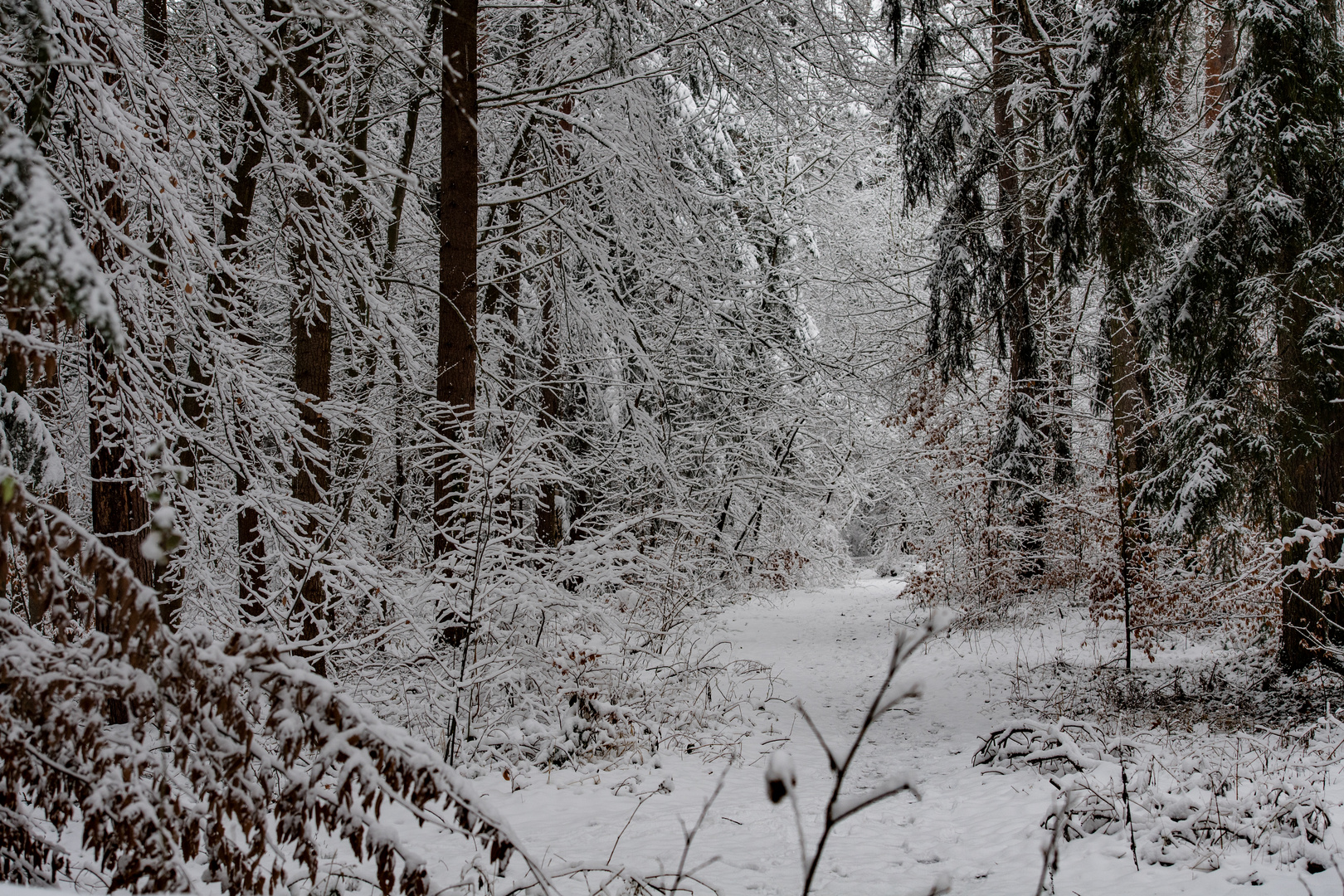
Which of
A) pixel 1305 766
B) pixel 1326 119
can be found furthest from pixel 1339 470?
pixel 1305 766

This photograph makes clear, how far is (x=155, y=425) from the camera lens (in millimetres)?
3463

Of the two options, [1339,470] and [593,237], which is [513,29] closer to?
[593,237]

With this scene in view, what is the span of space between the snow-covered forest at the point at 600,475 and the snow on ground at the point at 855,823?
0.05 m

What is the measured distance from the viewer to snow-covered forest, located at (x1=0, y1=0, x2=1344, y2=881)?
2.00 m

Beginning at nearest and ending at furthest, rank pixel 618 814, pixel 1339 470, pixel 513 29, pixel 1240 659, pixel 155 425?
pixel 155 425 → pixel 618 814 → pixel 1339 470 → pixel 1240 659 → pixel 513 29

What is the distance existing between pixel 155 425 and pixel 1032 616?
34.6 feet

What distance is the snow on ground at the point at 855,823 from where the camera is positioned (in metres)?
3.67

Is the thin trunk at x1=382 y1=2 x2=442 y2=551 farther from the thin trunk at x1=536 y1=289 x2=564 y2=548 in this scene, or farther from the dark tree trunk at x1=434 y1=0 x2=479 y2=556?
the thin trunk at x1=536 y1=289 x2=564 y2=548

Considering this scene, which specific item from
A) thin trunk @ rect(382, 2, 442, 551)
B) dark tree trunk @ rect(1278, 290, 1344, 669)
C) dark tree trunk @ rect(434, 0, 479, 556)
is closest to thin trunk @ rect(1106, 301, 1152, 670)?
dark tree trunk @ rect(1278, 290, 1344, 669)

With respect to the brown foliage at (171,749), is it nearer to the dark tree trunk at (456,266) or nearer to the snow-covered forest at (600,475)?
the snow-covered forest at (600,475)

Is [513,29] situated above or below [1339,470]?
above

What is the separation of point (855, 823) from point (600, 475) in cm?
707

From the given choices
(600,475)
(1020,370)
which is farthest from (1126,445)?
(600,475)

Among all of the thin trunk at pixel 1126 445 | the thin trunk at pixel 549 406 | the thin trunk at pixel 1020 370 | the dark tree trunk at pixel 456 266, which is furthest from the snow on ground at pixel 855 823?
the thin trunk at pixel 549 406
